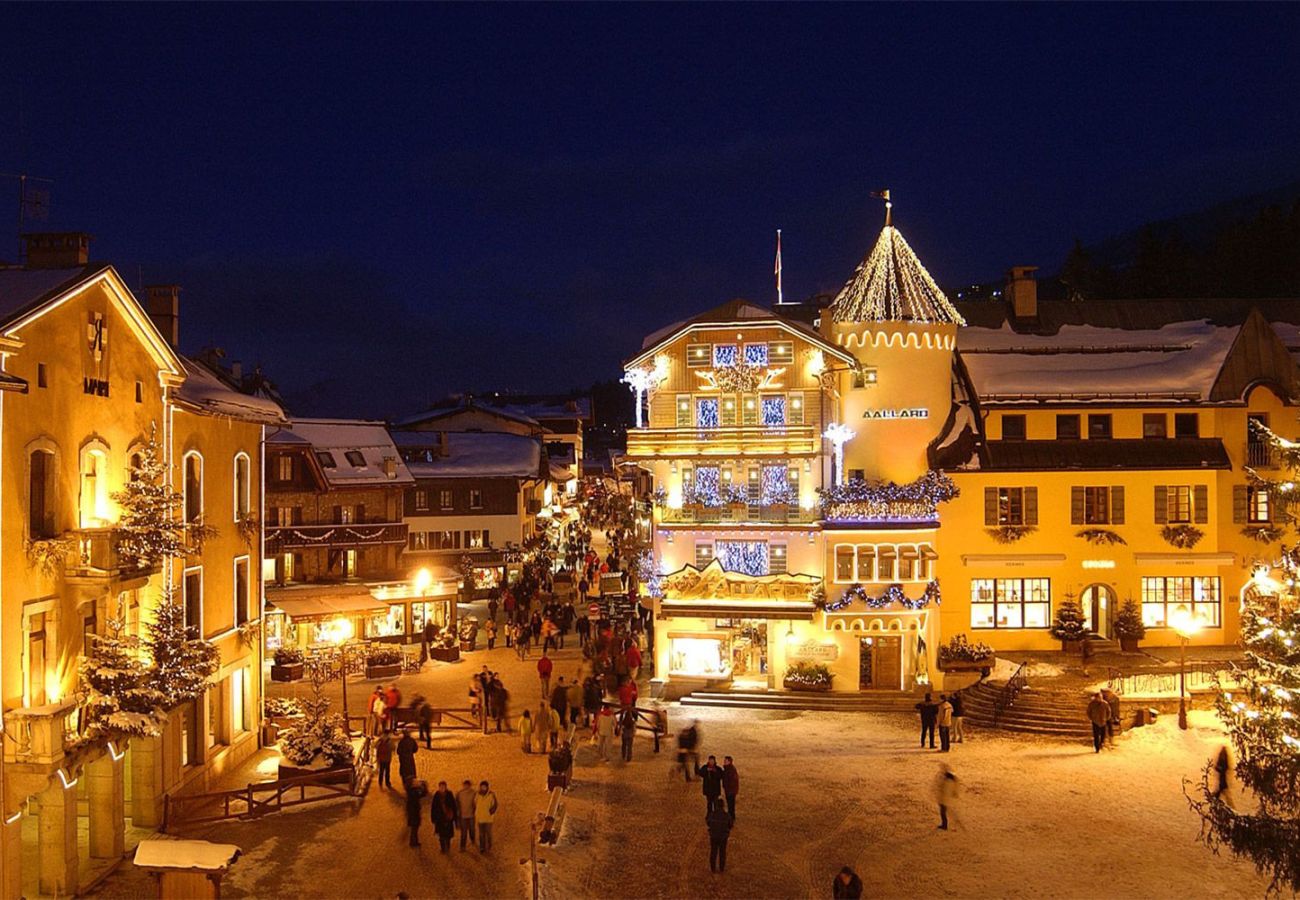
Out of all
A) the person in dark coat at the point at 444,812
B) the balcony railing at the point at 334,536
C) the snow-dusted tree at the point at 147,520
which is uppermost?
the snow-dusted tree at the point at 147,520

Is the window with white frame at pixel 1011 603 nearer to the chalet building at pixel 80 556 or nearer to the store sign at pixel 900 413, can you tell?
the store sign at pixel 900 413

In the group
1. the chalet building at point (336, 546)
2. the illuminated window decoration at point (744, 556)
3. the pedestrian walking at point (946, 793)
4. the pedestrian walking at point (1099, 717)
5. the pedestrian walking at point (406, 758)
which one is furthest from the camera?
the chalet building at point (336, 546)

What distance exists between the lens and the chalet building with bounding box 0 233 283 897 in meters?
18.0

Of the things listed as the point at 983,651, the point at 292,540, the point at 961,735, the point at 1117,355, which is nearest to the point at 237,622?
the point at 292,540

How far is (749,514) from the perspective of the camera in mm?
37375

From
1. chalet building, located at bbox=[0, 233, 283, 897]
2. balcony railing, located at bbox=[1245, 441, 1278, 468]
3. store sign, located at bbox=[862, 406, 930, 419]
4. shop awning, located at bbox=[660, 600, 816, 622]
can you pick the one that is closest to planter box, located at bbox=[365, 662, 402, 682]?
shop awning, located at bbox=[660, 600, 816, 622]

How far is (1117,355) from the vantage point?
42938mm

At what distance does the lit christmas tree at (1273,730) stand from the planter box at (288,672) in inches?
1236

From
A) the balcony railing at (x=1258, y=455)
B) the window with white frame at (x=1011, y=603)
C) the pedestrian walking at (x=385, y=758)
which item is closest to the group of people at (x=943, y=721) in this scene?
the window with white frame at (x=1011, y=603)

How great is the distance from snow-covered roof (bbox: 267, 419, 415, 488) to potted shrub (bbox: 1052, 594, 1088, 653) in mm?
27775

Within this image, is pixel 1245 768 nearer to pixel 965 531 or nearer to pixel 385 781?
pixel 385 781

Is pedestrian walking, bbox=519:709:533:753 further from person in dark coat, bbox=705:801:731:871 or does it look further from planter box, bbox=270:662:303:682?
planter box, bbox=270:662:303:682

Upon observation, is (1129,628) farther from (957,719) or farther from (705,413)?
(705,413)

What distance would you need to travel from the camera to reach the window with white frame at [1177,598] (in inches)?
1566
